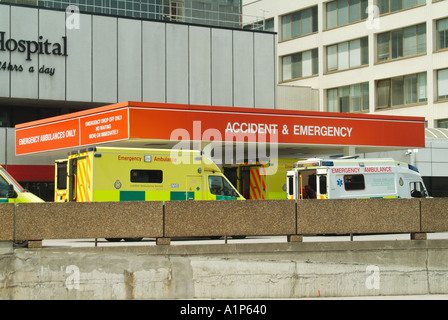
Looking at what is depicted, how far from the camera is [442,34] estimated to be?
50938mm

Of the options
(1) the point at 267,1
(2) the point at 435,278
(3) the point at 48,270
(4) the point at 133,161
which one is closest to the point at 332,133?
(4) the point at 133,161

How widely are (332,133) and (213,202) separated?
1674 cm

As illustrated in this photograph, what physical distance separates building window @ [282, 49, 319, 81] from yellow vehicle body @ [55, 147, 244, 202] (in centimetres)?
4061

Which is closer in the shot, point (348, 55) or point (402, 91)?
point (402, 91)

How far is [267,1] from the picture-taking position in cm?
6562

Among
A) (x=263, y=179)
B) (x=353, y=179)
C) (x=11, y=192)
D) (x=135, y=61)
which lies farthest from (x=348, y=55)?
(x=11, y=192)

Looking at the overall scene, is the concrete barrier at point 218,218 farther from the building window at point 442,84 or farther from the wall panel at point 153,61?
the building window at point 442,84

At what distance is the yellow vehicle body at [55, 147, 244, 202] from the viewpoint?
21172 millimetres

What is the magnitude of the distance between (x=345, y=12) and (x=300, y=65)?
259 inches

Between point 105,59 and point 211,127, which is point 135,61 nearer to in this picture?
point 105,59

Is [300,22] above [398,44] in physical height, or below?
above

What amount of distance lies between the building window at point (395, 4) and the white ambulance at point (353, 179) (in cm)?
2994
